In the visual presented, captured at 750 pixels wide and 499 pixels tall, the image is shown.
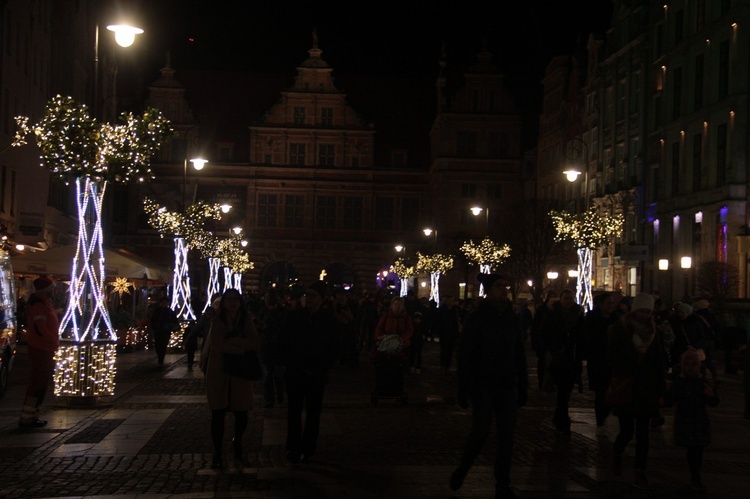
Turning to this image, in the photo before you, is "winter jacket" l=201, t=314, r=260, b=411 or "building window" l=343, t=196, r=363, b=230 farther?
"building window" l=343, t=196, r=363, b=230

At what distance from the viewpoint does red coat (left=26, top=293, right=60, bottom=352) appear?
14.4m

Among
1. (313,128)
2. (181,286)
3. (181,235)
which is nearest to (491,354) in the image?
(181,286)

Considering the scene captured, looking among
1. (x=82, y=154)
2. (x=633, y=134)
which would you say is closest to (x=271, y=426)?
(x=82, y=154)

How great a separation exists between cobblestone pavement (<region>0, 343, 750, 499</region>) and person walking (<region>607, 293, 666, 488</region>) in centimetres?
40

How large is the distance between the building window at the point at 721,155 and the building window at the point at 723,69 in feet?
4.10

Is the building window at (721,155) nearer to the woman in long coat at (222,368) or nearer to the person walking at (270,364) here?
the person walking at (270,364)

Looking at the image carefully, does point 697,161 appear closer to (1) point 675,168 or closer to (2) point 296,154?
(1) point 675,168

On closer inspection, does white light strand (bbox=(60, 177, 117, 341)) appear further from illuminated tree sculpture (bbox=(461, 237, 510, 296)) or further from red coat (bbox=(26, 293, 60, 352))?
illuminated tree sculpture (bbox=(461, 237, 510, 296))

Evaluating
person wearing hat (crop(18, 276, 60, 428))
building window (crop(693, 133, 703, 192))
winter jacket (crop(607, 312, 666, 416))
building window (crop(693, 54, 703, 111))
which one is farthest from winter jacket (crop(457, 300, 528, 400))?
building window (crop(693, 54, 703, 111))

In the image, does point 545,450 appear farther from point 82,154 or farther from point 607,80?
point 607,80

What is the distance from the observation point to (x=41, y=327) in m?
14.4

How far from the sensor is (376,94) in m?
87.1

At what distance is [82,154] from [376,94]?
71.0 meters

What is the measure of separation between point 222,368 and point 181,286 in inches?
1048
